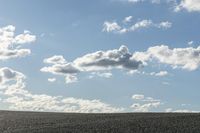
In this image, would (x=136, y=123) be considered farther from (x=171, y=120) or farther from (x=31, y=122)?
(x=31, y=122)

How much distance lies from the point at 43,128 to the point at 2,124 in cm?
1075

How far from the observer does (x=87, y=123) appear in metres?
62.3

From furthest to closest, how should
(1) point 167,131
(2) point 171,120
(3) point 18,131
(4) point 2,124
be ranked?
(4) point 2,124
(2) point 171,120
(3) point 18,131
(1) point 167,131

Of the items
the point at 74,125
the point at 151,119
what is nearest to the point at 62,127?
the point at 74,125

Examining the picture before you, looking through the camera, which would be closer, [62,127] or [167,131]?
[167,131]

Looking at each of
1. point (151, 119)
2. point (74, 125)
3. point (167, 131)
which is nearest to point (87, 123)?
point (74, 125)

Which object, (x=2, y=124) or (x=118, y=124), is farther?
(x=2, y=124)

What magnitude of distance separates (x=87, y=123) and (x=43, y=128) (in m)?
5.11

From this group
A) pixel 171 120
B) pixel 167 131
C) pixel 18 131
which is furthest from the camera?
pixel 171 120

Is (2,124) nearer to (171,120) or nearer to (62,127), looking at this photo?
(62,127)

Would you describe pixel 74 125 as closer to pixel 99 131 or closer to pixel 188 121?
pixel 99 131

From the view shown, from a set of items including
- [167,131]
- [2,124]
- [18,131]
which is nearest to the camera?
[167,131]

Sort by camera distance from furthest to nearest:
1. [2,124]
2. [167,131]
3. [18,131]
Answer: [2,124] < [18,131] < [167,131]

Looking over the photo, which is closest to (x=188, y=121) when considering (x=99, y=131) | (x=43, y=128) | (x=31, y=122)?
(x=99, y=131)
